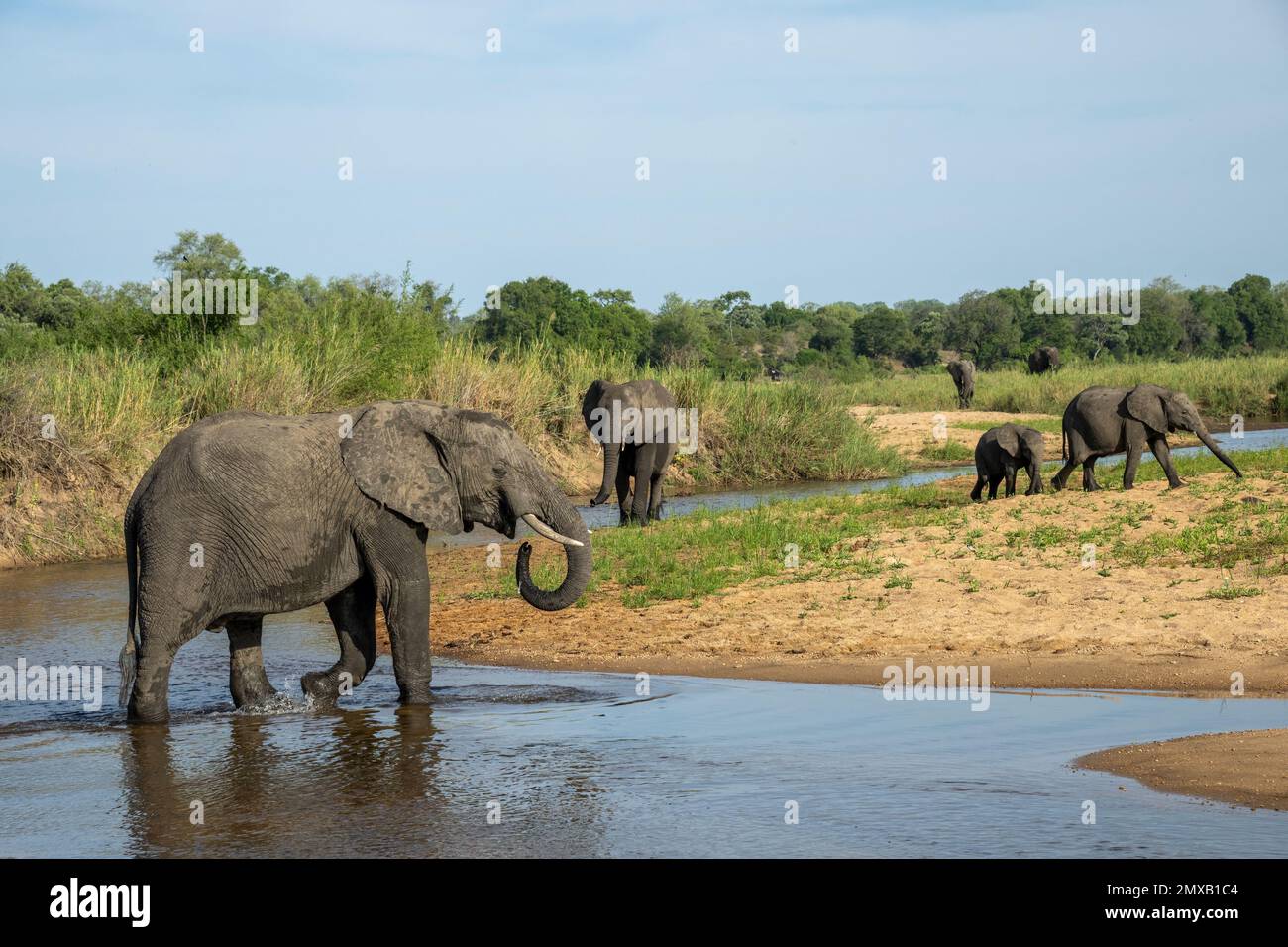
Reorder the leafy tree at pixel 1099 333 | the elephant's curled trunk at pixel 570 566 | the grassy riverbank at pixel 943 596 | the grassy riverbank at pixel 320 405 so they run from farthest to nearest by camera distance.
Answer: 1. the leafy tree at pixel 1099 333
2. the grassy riverbank at pixel 320 405
3. the grassy riverbank at pixel 943 596
4. the elephant's curled trunk at pixel 570 566

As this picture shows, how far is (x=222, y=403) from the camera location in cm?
2080

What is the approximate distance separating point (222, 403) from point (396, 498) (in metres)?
12.7

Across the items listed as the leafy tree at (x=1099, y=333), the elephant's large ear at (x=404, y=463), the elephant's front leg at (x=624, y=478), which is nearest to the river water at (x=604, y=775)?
the elephant's large ear at (x=404, y=463)

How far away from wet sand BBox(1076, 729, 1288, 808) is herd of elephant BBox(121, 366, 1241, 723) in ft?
11.8

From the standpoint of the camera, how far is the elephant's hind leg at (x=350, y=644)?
9.28 meters

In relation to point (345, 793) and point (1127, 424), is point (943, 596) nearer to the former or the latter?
point (345, 793)

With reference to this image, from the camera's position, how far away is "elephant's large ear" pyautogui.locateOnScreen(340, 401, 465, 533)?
901 centimetres

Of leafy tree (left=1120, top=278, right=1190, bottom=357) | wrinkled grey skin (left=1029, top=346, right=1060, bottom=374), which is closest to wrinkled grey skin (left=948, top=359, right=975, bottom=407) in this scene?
wrinkled grey skin (left=1029, top=346, right=1060, bottom=374)

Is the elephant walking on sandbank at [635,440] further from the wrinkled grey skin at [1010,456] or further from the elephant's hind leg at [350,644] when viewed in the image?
the elephant's hind leg at [350,644]

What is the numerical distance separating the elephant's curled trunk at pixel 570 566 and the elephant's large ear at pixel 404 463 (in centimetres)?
55

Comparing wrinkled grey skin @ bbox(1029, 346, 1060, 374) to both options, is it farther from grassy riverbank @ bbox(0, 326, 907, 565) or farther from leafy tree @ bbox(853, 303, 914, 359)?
leafy tree @ bbox(853, 303, 914, 359)

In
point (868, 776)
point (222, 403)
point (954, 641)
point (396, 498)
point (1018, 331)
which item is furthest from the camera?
point (1018, 331)
